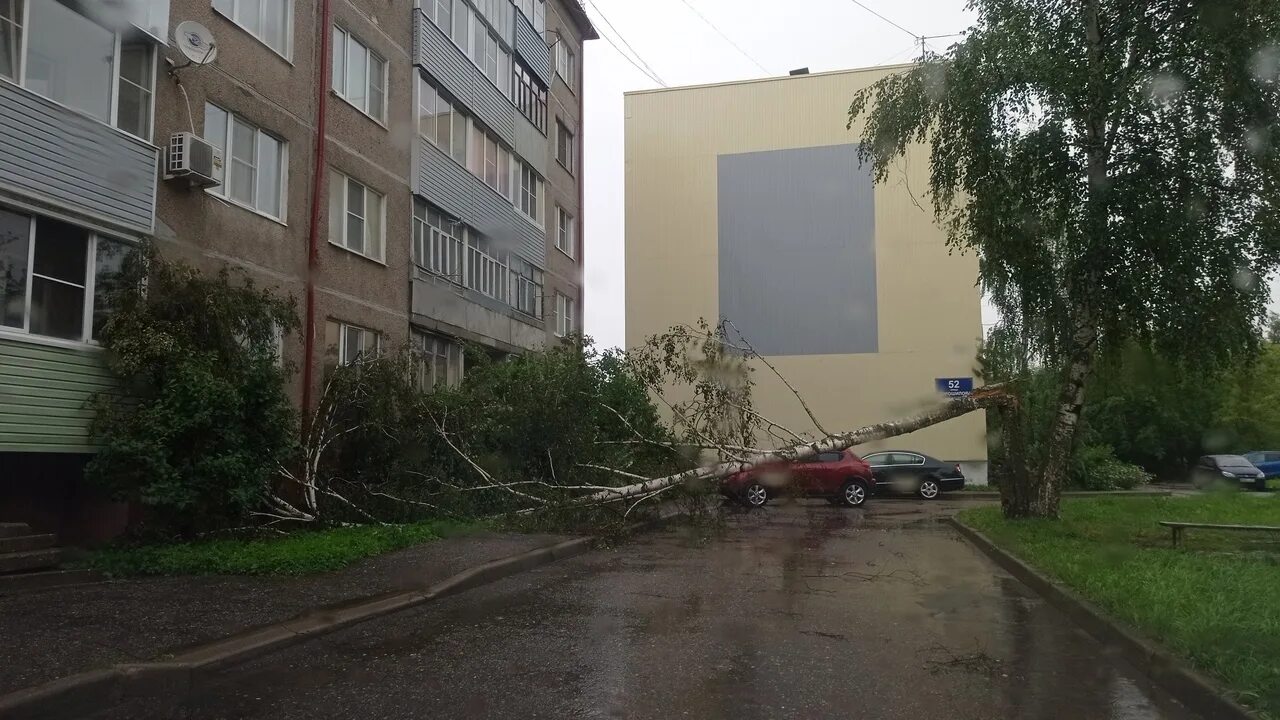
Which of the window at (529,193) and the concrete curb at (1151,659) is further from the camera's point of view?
the window at (529,193)

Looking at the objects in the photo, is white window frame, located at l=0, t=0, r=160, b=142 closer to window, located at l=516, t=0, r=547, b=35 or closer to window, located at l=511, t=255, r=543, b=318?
window, located at l=511, t=255, r=543, b=318

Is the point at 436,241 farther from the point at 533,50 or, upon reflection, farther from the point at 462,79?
the point at 533,50

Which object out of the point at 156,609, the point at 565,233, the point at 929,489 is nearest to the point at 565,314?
the point at 565,233

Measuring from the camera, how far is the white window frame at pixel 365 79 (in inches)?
661

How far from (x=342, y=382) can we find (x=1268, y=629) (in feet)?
38.0

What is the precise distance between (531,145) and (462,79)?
470 centimetres

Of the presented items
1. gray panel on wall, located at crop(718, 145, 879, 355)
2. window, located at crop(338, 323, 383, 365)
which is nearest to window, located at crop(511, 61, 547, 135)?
window, located at crop(338, 323, 383, 365)

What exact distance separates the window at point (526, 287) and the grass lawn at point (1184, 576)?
39.2ft

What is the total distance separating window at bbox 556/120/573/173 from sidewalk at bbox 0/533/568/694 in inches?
757

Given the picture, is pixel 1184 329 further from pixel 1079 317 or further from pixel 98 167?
pixel 98 167

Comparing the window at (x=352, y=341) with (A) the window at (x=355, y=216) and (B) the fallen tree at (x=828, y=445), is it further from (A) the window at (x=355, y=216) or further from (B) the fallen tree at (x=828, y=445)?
(B) the fallen tree at (x=828, y=445)

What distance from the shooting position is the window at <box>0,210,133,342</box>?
1011 centimetres

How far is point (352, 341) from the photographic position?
17.1m

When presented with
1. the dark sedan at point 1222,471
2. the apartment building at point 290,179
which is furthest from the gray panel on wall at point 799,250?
the dark sedan at point 1222,471
